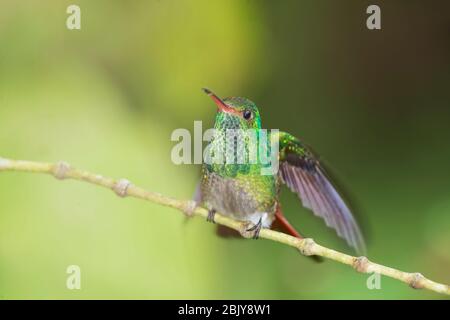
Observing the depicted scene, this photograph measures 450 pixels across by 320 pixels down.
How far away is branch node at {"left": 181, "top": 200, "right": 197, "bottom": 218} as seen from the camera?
226 centimetres

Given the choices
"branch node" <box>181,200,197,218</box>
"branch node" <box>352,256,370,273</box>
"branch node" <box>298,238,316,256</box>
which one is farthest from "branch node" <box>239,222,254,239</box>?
"branch node" <box>352,256,370,273</box>

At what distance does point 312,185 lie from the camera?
95.8 inches

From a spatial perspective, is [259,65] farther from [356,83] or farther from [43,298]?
[43,298]

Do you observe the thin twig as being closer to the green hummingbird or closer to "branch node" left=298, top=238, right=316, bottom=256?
"branch node" left=298, top=238, right=316, bottom=256

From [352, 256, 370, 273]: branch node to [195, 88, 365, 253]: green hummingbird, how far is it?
0.40 meters

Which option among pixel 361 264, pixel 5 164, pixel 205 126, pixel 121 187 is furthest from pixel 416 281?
pixel 5 164

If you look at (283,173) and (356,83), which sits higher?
(356,83)

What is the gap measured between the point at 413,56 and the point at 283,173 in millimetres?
1029

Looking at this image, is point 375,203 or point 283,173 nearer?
point 283,173

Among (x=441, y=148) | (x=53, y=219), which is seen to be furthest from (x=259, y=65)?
(x=53, y=219)

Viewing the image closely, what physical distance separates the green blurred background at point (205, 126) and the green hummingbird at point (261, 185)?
0.91ft

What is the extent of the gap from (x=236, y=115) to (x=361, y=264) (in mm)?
757

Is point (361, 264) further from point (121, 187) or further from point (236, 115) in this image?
point (121, 187)

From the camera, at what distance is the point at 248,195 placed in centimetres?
230
